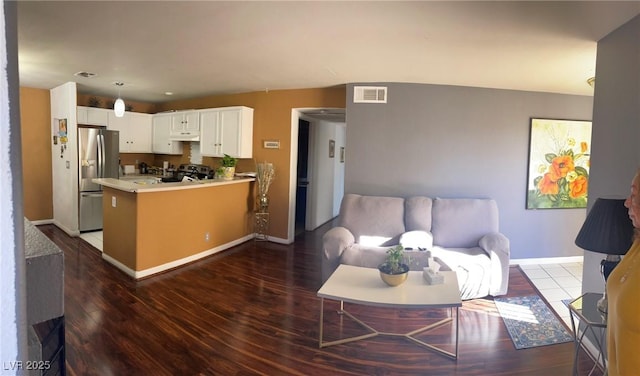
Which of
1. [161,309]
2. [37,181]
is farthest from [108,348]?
[37,181]

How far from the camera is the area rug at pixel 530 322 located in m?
2.74

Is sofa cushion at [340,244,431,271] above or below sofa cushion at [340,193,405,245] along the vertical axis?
below

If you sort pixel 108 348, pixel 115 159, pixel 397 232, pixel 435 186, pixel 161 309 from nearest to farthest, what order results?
1. pixel 108 348
2. pixel 161 309
3. pixel 397 232
4. pixel 435 186
5. pixel 115 159

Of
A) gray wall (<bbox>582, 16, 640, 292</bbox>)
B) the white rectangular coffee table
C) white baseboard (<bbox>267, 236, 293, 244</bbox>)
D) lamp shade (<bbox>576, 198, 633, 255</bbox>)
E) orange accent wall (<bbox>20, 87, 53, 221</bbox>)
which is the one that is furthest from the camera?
orange accent wall (<bbox>20, 87, 53, 221</bbox>)

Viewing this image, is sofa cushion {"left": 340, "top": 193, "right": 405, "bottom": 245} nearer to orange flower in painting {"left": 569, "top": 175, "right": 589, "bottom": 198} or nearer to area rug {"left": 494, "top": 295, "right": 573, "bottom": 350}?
area rug {"left": 494, "top": 295, "right": 573, "bottom": 350}

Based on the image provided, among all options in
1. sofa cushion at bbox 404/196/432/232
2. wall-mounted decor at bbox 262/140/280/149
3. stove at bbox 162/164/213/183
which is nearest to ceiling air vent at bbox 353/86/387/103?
sofa cushion at bbox 404/196/432/232

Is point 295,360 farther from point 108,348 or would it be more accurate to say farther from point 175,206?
point 175,206

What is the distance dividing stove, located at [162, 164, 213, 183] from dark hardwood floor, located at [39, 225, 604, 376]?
238 cm

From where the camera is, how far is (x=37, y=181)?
5.68 meters

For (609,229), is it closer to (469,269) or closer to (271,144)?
(469,269)

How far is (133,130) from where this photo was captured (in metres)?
6.48

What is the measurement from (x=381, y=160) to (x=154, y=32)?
2812mm

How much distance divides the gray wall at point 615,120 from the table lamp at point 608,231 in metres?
0.53

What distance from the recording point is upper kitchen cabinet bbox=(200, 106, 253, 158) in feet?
17.4
